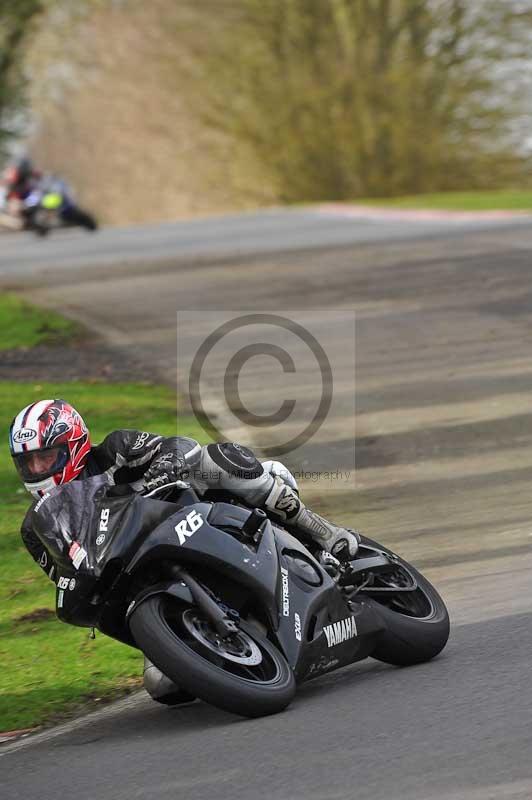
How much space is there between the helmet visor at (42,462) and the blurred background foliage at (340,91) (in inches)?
1292

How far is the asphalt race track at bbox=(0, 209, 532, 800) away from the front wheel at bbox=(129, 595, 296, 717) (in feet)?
0.41

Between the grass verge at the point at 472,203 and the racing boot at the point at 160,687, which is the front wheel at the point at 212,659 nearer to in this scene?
the racing boot at the point at 160,687

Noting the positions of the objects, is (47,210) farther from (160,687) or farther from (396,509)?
(160,687)

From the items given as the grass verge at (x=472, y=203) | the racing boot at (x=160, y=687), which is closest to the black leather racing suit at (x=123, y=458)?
the racing boot at (x=160, y=687)

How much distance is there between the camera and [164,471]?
5840 millimetres

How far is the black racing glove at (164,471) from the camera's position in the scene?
582 centimetres

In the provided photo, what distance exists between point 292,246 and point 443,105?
19904 mm

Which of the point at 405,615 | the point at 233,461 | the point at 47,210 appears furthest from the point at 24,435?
the point at 47,210

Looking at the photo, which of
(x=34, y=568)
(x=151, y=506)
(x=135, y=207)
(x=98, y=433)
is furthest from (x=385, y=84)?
(x=151, y=506)

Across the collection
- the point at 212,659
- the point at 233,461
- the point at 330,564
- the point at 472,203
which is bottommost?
the point at 472,203

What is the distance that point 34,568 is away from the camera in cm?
875

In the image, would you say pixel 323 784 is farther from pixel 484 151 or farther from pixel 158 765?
pixel 484 151
